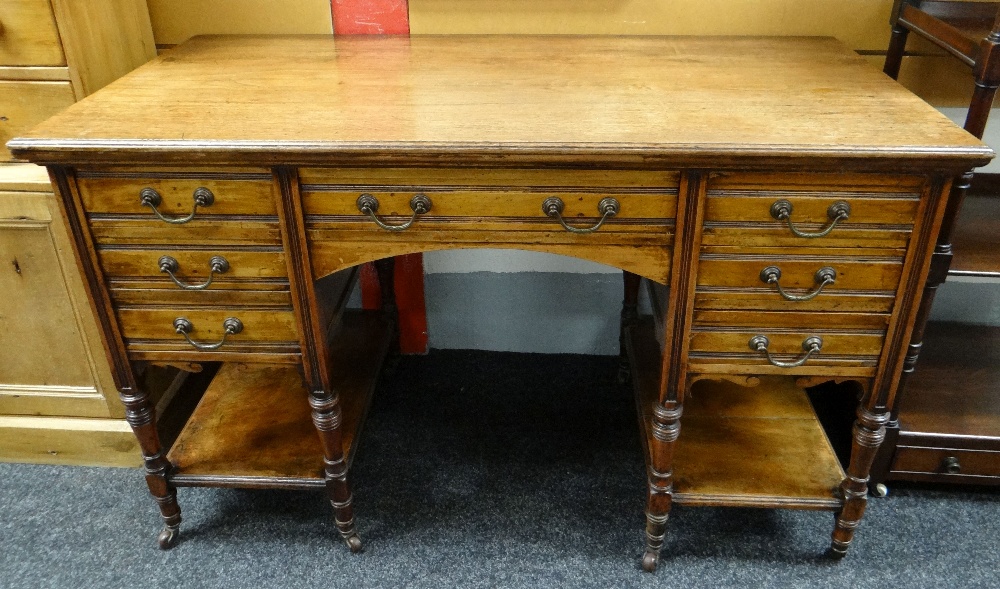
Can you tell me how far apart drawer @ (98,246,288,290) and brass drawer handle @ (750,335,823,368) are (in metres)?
0.89

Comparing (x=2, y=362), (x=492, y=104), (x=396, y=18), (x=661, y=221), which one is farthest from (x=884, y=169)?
(x=2, y=362)

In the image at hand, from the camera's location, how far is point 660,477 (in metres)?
1.62

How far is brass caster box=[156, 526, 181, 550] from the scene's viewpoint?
70.6 inches

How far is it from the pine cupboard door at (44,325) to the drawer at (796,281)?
1403mm

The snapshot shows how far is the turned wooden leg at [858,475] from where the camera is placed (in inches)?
60.6

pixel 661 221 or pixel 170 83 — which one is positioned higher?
pixel 170 83

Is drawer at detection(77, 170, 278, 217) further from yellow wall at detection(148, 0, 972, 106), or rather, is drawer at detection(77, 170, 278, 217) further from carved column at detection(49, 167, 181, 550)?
yellow wall at detection(148, 0, 972, 106)

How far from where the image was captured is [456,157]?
4.19 feet

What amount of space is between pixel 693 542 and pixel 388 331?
1.00m

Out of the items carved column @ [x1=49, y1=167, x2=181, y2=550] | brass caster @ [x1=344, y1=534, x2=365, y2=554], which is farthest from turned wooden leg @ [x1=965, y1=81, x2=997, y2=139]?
carved column @ [x1=49, y1=167, x2=181, y2=550]

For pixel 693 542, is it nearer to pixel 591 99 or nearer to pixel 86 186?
pixel 591 99

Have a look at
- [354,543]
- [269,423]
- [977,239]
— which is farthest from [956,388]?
[269,423]

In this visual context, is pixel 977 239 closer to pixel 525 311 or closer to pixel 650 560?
pixel 650 560

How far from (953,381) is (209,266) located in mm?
1777
